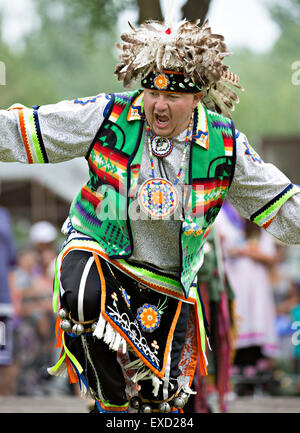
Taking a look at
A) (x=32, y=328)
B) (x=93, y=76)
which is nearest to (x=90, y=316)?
(x=32, y=328)

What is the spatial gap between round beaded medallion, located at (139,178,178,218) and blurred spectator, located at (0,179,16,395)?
12.8 ft

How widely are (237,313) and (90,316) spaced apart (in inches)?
180

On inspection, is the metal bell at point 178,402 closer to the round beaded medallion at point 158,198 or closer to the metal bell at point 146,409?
the metal bell at point 146,409

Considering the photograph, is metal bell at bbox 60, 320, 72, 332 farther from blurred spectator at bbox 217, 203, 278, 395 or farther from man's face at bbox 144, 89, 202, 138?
blurred spectator at bbox 217, 203, 278, 395

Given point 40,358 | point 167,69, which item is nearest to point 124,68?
point 167,69

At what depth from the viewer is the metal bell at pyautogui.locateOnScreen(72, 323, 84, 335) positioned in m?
3.97

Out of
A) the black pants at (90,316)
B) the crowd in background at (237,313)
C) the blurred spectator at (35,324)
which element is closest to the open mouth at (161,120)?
the black pants at (90,316)

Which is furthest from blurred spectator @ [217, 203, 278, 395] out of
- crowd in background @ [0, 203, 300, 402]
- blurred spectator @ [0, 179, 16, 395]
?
blurred spectator @ [0, 179, 16, 395]

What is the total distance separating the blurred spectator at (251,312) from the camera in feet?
27.9

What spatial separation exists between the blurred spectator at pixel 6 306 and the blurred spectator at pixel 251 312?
2121 millimetres

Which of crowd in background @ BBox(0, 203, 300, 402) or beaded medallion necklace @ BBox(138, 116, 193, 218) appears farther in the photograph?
Answer: crowd in background @ BBox(0, 203, 300, 402)

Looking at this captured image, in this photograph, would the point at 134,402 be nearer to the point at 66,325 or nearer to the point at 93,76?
the point at 66,325

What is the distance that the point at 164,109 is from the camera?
408 centimetres
